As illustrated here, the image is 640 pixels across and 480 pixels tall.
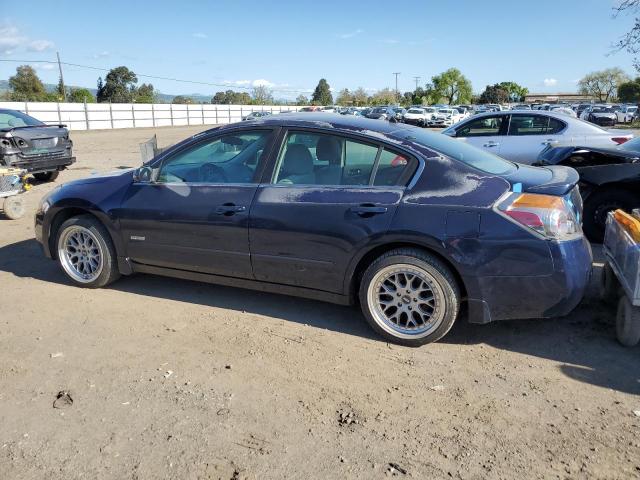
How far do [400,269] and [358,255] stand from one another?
33cm

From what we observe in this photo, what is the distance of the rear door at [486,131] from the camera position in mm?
9883

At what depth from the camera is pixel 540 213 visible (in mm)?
3471

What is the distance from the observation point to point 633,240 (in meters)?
3.54

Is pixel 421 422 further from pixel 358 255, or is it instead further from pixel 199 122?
pixel 199 122

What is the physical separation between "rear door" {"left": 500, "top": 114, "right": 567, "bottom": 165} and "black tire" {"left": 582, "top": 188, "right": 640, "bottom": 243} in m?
3.31

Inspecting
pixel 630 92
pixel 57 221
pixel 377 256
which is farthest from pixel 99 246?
pixel 630 92

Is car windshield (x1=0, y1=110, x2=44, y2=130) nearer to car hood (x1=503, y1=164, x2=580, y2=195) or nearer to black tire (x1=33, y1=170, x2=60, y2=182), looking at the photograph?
black tire (x1=33, y1=170, x2=60, y2=182)

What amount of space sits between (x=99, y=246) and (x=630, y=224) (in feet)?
14.6

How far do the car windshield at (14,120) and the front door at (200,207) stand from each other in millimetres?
8324

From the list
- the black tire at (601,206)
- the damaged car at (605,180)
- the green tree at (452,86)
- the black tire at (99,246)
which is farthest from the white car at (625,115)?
the green tree at (452,86)

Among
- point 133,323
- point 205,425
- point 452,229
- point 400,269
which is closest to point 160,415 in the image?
point 205,425

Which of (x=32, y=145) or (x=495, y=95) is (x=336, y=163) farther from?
(x=495, y=95)

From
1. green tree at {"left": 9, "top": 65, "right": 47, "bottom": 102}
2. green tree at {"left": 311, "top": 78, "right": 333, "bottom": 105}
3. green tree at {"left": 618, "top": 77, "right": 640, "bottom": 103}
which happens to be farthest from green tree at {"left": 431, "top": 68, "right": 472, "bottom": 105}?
green tree at {"left": 9, "top": 65, "right": 47, "bottom": 102}

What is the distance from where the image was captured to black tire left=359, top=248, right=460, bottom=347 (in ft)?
12.0
